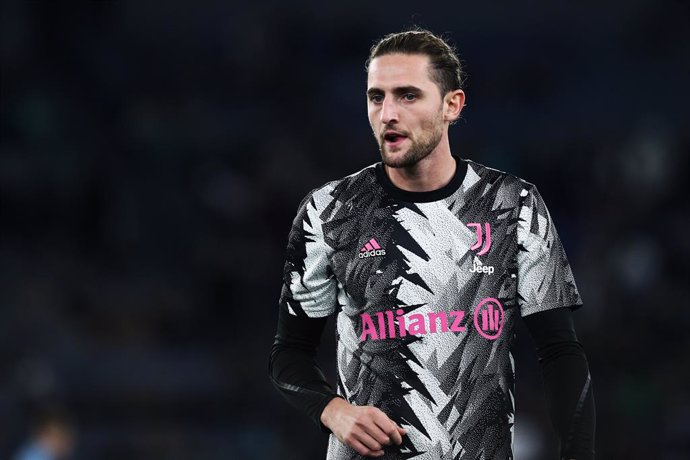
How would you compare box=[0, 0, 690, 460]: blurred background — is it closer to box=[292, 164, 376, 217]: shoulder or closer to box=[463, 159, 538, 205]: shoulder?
box=[292, 164, 376, 217]: shoulder

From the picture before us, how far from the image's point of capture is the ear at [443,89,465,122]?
3.50 m

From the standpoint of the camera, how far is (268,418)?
8.79 meters

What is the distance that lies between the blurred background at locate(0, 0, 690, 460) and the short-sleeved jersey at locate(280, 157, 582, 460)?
406cm

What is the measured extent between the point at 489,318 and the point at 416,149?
21.7 inches

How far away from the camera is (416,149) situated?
134 inches

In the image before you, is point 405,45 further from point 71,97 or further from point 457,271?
point 71,97

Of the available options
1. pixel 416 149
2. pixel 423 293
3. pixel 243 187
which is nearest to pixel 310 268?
pixel 423 293

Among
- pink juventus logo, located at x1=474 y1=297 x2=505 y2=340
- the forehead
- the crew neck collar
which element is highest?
the forehead

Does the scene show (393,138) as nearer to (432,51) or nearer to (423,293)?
(432,51)

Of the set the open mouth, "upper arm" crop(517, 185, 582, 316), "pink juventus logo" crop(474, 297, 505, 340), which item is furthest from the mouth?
"pink juventus logo" crop(474, 297, 505, 340)

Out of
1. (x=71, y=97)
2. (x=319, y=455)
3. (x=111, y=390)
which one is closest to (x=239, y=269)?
(x=111, y=390)

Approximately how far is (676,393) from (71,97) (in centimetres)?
659

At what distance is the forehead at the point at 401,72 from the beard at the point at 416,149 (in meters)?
0.13

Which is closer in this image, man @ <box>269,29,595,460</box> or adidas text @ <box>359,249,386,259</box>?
man @ <box>269,29,595,460</box>
